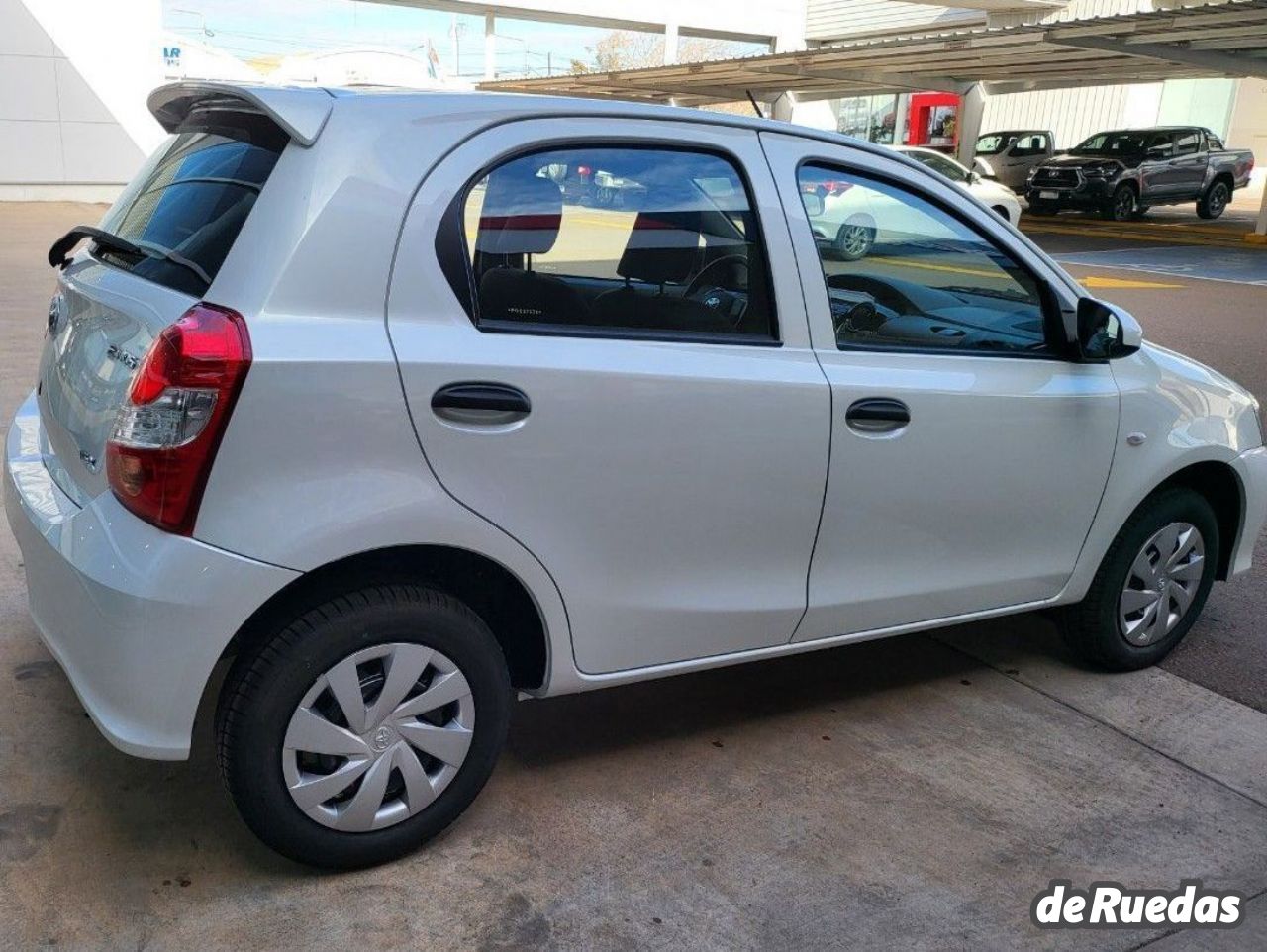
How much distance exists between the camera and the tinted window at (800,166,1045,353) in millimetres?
3219

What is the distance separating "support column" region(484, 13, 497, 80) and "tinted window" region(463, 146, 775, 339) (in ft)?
125

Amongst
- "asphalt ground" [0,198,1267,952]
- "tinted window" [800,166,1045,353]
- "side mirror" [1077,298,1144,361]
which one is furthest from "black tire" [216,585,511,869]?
"side mirror" [1077,298,1144,361]

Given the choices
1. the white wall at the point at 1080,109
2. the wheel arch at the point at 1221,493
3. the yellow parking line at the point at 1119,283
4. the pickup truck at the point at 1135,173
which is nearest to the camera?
the wheel arch at the point at 1221,493

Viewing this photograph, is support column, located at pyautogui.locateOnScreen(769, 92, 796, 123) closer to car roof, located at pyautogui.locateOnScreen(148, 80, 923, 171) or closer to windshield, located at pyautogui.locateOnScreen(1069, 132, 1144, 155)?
windshield, located at pyautogui.locateOnScreen(1069, 132, 1144, 155)

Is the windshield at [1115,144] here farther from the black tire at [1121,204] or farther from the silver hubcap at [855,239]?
the silver hubcap at [855,239]

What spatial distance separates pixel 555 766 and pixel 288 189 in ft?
5.55

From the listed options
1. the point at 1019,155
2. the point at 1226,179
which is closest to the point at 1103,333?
the point at 1226,179

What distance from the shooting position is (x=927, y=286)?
138 inches

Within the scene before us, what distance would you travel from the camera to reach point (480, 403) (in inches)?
102

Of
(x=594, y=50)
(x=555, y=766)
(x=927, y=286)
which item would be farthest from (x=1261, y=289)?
(x=594, y=50)

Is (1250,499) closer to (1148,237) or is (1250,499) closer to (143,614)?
(143,614)

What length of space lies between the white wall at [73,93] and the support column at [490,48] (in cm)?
1999

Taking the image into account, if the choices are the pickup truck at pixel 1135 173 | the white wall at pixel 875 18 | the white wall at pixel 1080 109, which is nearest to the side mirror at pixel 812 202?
the pickup truck at pixel 1135 173

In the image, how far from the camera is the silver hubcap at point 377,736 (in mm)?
2566
